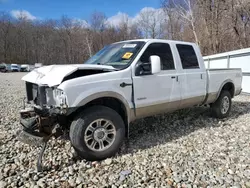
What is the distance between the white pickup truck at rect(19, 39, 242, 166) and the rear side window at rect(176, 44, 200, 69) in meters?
0.02

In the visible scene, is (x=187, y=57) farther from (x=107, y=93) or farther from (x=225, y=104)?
(x=107, y=93)

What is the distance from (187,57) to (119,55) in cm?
167

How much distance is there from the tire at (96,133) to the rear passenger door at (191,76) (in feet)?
5.88

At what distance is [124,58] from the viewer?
372 cm

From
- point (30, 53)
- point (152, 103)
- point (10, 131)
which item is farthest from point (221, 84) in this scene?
point (30, 53)

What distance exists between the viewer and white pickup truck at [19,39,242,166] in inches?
118

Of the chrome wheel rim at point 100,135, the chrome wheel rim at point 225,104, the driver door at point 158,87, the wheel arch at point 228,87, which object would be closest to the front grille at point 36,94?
the chrome wheel rim at point 100,135

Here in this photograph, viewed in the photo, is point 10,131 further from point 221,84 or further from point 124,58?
point 221,84

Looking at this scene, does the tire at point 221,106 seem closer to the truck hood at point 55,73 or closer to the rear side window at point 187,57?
the rear side window at point 187,57

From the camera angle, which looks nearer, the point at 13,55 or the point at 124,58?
the point at 124,58

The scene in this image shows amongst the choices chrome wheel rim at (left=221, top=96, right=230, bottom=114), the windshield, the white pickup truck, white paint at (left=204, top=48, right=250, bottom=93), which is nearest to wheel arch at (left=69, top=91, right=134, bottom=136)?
the white pickup truck

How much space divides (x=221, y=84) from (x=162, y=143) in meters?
2.55

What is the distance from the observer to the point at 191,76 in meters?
4.47

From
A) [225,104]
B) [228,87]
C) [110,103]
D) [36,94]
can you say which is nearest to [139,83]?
[110,103]
